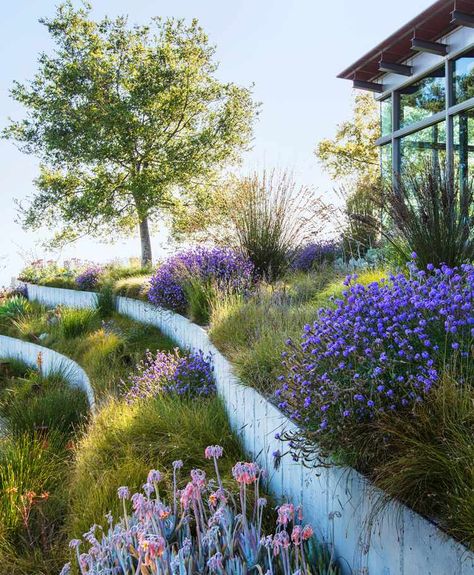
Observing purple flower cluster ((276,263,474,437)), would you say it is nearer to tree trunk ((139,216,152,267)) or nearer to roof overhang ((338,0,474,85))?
roof overhang ((338,0,474,85))

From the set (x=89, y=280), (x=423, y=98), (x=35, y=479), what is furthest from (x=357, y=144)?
(x=35, y=479)

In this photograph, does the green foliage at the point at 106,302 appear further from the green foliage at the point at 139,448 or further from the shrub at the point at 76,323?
the green foliage at the point at 139,448

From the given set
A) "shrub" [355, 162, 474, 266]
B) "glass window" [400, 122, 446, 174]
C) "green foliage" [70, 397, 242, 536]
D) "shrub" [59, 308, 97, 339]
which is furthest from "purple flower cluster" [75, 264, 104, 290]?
"green foliage" [70, 397, 242, 536]

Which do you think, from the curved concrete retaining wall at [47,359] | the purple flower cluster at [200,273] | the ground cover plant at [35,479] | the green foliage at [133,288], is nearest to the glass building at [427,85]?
the purple flower cluster at [200,273]

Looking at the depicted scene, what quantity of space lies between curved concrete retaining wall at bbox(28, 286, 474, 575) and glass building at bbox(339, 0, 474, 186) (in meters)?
4.96

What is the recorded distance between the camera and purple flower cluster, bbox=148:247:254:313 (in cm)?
646

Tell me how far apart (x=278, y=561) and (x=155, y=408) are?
168 cm

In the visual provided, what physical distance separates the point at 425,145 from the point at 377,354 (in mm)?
8271

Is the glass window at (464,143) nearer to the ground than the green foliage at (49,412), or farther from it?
farther from it

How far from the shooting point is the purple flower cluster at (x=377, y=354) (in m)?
2.29

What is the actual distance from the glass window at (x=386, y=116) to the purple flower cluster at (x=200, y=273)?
5461 millimetres

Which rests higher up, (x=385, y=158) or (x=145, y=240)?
(x=385, y=158)

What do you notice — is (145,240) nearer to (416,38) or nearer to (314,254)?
(314,254)

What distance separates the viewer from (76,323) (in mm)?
8586
